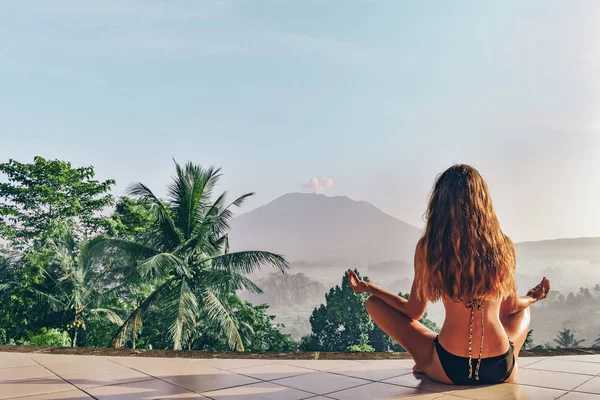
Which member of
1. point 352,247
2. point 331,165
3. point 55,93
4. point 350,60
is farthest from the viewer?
point 352,247

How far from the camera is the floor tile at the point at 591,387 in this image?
8.87 feet

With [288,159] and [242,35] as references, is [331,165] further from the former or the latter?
[242,35]

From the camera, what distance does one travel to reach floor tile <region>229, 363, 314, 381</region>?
10.3 ft

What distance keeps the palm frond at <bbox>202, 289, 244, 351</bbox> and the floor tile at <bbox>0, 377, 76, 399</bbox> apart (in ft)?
29.1

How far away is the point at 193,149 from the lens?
101m

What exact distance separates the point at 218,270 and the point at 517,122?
125 meters

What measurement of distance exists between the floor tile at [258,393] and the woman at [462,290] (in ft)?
2.06

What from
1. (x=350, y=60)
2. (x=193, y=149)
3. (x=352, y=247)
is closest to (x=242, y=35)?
(x=350, y=60)

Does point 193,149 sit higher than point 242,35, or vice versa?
point 242,35

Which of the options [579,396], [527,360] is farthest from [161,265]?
[579,396]

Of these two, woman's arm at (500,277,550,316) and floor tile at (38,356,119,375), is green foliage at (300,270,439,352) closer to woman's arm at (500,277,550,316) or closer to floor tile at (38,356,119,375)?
floor tile at (38,356,119,375)

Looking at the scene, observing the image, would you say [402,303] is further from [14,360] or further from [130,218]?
[130,218]

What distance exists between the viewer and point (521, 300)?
2.81 meters

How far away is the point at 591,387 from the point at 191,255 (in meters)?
12.0
